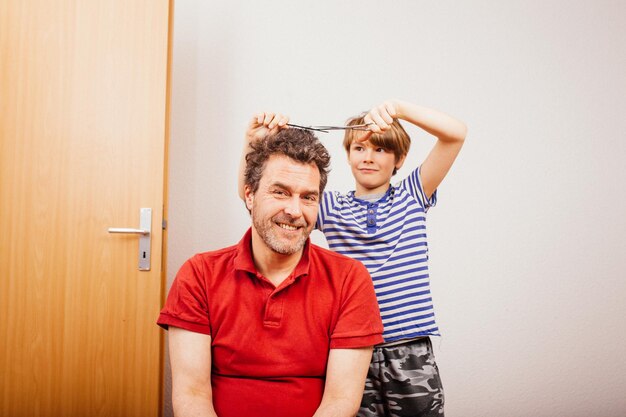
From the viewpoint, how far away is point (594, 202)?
228cm

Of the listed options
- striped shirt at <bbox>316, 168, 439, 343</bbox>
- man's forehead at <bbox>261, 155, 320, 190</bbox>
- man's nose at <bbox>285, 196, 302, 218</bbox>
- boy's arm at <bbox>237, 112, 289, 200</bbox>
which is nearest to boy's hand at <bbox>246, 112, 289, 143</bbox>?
boy's arm at <bbox>237, 112, 289, 200</bbox>

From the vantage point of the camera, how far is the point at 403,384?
50.7 inches

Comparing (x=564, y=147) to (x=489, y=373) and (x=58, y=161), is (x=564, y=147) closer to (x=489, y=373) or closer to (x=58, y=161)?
(x=489, y=373)

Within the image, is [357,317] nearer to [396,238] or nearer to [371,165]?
[396,238]

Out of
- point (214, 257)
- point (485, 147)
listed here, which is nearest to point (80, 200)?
point (214, 257)

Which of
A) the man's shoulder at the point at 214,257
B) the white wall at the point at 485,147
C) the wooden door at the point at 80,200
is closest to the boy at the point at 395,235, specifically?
the man's shoulder at the point at 214,257

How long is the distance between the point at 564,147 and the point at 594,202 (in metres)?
0.35

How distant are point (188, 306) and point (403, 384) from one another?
69cm

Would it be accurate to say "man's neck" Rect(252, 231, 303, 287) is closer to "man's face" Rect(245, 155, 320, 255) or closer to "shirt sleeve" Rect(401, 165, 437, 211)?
"man's face" Rect(245, 155, 320, 255)

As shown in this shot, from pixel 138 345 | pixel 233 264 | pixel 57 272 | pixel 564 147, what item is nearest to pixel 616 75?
pixel 564 147

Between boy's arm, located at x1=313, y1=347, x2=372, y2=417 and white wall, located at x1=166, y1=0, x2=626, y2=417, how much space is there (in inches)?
40.0

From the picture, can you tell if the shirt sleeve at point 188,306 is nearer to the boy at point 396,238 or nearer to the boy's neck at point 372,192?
the boy at point 396,238

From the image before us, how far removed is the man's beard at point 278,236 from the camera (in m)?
1.19

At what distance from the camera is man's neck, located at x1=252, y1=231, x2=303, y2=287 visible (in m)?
1.24
